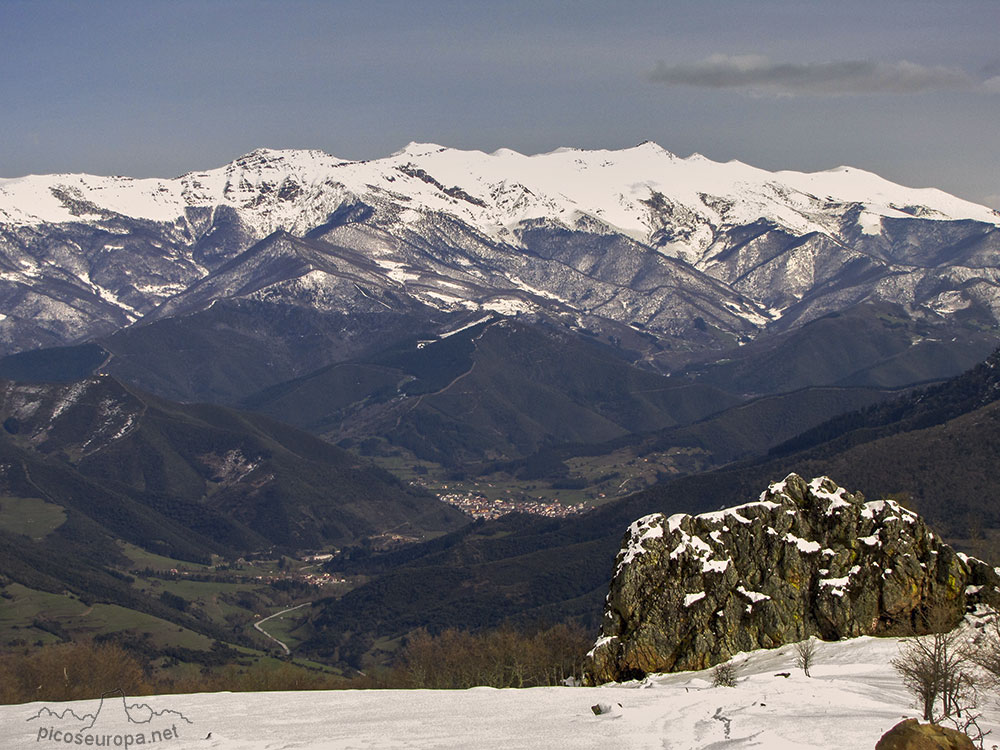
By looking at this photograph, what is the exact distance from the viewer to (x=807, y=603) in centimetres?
10425

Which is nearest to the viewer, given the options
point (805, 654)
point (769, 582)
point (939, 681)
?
point (939, 681)

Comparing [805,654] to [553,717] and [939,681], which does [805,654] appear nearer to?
[939,681]

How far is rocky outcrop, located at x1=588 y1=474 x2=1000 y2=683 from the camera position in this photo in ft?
334

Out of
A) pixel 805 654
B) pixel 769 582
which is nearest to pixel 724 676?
pixel 805 654

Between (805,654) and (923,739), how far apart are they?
31681mm

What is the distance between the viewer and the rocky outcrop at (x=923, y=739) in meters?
58.3

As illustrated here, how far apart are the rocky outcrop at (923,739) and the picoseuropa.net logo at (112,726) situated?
41.5 meters

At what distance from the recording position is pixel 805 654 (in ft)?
295

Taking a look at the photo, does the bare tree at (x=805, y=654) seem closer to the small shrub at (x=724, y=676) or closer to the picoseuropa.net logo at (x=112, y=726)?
the small shrub at (x=724, y=676)

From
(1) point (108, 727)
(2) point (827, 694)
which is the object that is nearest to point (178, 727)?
(1) point (108, 727)

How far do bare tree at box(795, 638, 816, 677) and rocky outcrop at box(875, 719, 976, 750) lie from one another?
28451 mm

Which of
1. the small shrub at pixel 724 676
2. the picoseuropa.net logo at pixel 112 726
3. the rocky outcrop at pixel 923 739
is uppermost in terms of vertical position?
the picoseuropa.net logo at pixel 112 726

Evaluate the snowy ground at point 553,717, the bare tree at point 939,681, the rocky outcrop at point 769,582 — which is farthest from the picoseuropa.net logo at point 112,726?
the bare tree at point 939,681

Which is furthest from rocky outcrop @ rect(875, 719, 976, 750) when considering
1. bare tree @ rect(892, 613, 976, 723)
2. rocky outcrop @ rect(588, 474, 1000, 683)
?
rocky outcrop @ rect(588, 474, 1000, 683)
